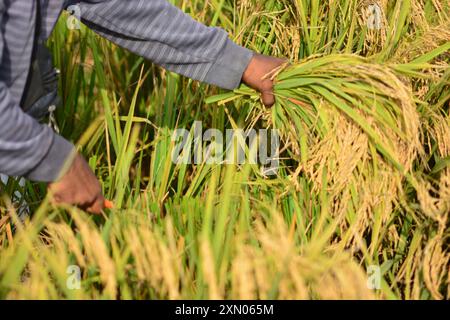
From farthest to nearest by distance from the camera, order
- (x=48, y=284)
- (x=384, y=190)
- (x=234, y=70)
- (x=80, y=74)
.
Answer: (x=80, y=74)
(x=234, y=70)
(x=384, y=190)
(x=48, y=284)

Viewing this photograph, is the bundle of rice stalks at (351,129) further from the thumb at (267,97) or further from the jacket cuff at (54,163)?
the jacket cuff at (54,163)

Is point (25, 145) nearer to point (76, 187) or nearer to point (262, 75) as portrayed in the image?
point (76, 187)

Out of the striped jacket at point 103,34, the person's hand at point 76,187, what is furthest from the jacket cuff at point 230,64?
the person's hand at point 76,187

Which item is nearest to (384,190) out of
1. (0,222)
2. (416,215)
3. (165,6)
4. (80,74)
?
(416,215)

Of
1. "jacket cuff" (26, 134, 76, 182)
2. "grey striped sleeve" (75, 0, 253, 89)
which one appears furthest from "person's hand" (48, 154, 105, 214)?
"grey striped sleeve" (75, 0, 253, 89)

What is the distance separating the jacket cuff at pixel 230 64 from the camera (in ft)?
5.16

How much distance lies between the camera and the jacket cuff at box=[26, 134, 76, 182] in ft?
4.25

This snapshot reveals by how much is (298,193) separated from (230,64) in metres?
0.32

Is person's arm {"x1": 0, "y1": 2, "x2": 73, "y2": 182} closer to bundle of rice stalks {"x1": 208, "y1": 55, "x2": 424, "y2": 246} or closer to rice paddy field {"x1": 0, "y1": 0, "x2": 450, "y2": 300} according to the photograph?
rice paddy field {"x1": 0, "y1": 0, "x2": 450, "y2": 300}

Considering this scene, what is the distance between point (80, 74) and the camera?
6.92 ft

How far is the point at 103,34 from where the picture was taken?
158 centimetres

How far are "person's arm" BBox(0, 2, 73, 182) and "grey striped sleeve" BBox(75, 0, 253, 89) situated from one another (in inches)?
11.7
